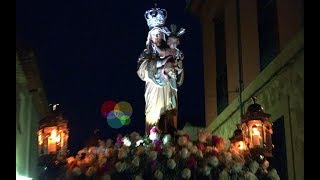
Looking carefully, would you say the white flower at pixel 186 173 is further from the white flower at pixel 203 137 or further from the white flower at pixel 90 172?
the white flower at pixel 90 172

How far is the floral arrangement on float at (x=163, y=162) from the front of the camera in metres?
8.48

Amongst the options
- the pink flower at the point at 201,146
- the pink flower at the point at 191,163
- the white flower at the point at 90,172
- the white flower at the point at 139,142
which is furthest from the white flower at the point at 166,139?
the white flower at the point at 90,172

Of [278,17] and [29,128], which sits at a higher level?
[278,17]

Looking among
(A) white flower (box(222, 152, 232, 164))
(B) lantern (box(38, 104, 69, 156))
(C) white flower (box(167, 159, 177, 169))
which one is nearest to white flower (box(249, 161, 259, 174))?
(A) white flower (box(222, 152, 232, 164))

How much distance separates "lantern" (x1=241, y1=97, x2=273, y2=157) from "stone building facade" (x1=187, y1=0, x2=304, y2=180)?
7.58 feet

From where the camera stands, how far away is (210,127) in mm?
20078

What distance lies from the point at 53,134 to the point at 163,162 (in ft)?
6.04

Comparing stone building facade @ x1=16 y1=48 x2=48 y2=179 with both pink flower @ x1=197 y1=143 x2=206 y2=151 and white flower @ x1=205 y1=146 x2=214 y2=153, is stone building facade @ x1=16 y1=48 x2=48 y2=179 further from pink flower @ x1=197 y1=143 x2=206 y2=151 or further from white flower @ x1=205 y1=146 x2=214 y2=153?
white flower @ x1=205 y1=146 x2=214 y2=153

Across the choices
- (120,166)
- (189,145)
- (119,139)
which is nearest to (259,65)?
(119,139)

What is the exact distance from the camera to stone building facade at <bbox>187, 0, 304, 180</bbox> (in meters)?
12.3

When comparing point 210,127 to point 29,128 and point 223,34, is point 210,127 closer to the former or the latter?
point 223,34

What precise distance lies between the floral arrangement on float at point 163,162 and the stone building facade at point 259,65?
360 cm
